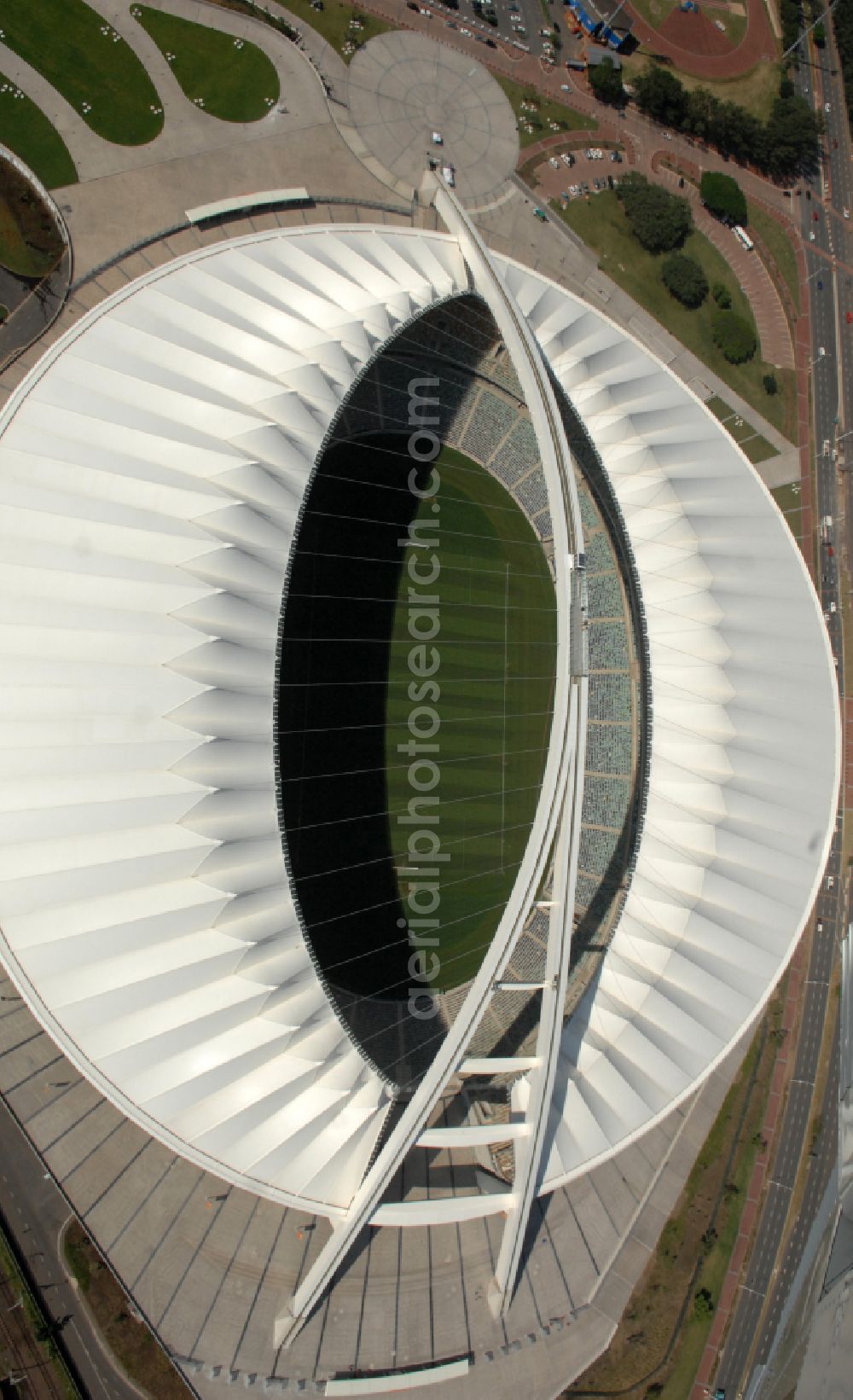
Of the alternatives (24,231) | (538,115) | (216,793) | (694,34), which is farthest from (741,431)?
(24,231)

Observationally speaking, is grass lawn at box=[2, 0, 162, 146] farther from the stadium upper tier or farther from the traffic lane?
the traffic lane

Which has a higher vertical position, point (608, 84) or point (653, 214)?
point (608, 84)

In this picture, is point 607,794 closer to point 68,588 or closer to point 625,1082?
point 625,1082

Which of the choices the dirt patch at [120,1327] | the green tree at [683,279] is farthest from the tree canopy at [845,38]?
the dirt patch at [120,1327]

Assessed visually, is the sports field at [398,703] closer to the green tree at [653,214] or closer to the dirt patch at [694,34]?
the green tree at [653,214]

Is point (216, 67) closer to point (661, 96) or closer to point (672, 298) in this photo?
point (661, 96)

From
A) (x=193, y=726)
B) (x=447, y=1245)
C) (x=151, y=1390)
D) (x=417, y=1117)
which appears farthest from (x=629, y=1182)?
(x=193, y=726)
